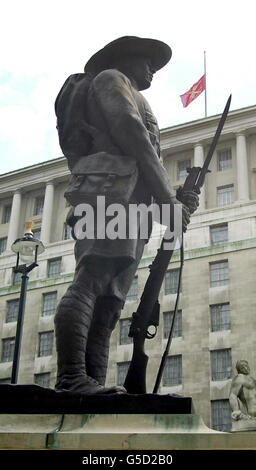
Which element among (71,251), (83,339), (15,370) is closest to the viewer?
(83,339)

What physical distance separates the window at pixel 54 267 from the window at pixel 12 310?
A: 12.7ft

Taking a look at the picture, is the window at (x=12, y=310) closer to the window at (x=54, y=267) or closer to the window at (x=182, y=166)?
the window at (x=54, y=267)

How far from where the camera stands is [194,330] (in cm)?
4797

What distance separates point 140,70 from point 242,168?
49.4 metres

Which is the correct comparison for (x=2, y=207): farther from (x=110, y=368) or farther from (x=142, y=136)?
(x=142, y=136)

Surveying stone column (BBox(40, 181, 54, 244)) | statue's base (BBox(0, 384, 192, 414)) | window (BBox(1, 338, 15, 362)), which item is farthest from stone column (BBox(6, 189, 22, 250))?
statue's base (BBox(0, 384, 192, 414))

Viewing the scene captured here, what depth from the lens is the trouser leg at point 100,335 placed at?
5516mm

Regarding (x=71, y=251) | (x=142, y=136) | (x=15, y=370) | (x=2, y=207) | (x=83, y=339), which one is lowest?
(x=83, y=339)

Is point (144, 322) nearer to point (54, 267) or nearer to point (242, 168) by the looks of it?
point (242, 168)

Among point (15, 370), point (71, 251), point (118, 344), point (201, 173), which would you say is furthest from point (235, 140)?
point (201, 173)

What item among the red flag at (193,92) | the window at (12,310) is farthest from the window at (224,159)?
the window at (12,310)

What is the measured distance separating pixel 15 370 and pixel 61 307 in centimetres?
1025
